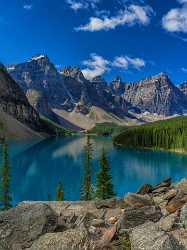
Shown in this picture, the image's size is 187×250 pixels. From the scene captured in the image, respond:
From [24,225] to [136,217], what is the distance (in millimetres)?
6503

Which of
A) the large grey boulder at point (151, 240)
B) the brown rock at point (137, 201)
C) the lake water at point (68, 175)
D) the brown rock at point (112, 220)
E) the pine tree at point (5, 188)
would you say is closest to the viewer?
the large grey boulder at point (151, 240)

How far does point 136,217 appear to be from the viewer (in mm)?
21156

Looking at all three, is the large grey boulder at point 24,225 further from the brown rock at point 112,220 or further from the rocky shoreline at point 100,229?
the brown rock at point 112,220

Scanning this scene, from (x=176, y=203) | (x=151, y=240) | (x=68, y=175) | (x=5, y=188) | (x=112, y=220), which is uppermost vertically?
(x=151, y=240)

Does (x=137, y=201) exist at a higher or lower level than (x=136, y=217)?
lower

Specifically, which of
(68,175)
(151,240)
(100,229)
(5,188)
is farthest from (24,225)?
(68,175)

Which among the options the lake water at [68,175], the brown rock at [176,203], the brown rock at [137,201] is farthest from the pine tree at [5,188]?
the brown rock at [176,203]

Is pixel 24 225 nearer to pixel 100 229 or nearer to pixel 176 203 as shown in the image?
pixel 100 229

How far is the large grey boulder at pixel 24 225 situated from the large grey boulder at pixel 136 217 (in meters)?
3.95

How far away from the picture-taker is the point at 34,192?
340 feet

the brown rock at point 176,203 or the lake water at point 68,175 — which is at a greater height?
the brown rock at point 176,203

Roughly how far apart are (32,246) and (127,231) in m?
5.39

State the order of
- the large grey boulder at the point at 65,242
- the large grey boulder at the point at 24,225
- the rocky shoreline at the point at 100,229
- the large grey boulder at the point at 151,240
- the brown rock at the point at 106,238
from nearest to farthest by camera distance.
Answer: the large grey boulder at the point at 151,240
the large grey boulder at the point at 65,242
the rocky shoreline at the point at 100,229
the brown rock at the point at 106,238
the large grey boulder at the point at 24,225

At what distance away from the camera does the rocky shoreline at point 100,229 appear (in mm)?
15930
